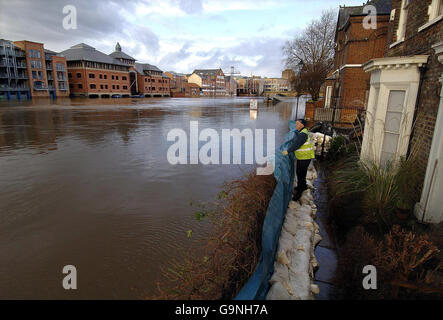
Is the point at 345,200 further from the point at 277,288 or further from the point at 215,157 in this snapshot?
the point at 215,157

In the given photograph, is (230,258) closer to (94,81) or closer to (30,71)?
(30,71)

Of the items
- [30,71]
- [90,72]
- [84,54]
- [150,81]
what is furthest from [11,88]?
[150,81]

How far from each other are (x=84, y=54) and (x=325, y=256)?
265ft

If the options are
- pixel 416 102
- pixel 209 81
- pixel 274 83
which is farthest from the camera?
pixel 274 83

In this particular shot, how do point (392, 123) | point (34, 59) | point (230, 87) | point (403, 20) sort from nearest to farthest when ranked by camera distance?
point (392, 123) < point (403, 20) < point (34, 59) < point (230, 87)

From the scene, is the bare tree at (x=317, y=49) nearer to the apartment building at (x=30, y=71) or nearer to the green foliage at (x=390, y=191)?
the green foliage at (x=390, y=191)

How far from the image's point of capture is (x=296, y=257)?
407cm

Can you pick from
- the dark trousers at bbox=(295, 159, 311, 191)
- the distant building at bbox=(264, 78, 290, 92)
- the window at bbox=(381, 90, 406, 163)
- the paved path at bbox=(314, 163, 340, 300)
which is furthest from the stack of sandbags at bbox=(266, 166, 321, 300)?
the distant building at bbox=(264, 78, 290, 92)

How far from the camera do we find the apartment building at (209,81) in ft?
419

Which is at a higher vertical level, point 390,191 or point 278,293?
point 390,191

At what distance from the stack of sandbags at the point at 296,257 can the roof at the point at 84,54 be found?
7693 cm

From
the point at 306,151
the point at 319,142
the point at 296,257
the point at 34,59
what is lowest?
the point at 296,257

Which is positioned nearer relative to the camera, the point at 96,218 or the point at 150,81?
the point at 96,218
